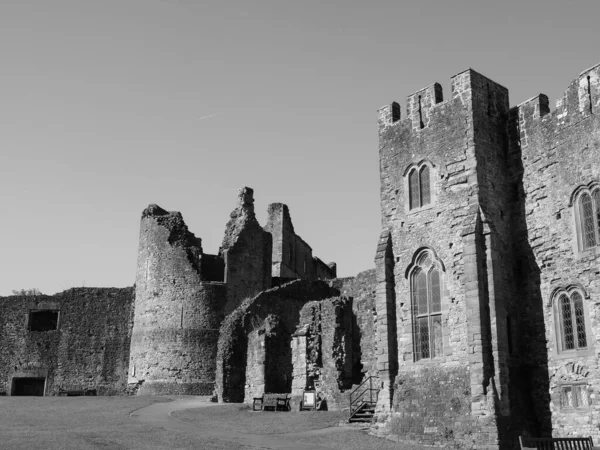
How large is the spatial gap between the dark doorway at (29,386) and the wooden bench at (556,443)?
3578cm

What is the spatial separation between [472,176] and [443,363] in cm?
574

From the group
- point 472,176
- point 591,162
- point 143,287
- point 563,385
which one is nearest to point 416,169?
point 472,176

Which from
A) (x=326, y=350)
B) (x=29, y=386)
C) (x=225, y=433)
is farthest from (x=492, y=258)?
(x=29, y=386)

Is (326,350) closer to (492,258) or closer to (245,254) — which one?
(492,258)

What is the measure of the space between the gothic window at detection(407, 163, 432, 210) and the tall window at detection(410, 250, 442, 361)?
1730mm

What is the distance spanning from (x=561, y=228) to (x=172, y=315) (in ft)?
79.2

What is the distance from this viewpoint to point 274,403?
1126 inches

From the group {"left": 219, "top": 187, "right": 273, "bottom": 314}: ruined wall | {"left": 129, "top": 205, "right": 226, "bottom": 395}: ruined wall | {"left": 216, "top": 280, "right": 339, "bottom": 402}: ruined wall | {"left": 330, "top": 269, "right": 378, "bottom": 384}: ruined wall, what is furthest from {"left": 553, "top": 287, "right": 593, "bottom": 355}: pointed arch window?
{"left": 219, "top": 187, "right": 273, "bottom": 314}: ruined wall

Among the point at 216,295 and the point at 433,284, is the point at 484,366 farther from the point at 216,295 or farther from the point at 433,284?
the point at 216,295

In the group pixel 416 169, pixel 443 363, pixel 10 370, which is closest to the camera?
pixel 443 363

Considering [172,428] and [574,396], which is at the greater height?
[574,396]

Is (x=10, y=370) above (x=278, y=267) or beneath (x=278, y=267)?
beneath

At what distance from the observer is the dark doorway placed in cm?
4622

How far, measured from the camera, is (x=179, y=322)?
4041 centimetres
